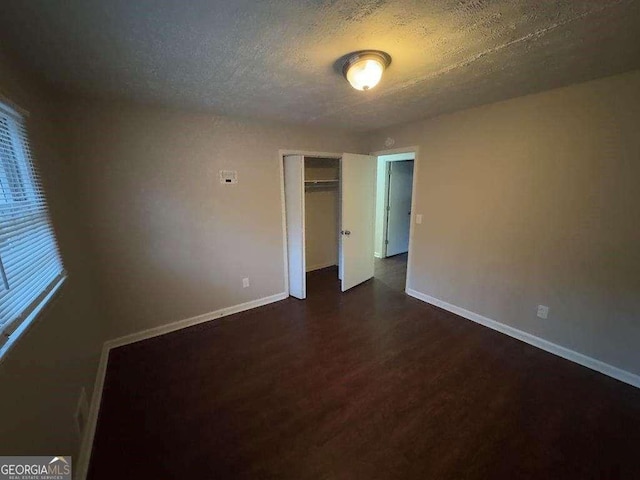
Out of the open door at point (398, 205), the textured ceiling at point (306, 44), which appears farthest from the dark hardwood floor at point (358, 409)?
the open door at point (398, 205)

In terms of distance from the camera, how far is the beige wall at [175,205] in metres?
2.28

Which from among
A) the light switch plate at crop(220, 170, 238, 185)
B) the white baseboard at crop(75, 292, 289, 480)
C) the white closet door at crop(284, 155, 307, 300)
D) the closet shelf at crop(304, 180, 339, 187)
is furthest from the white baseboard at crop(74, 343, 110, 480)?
the closet shelf at crop(304, 180, 339, 187)

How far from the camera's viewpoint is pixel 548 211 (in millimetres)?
2266

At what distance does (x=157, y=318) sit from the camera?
270cm

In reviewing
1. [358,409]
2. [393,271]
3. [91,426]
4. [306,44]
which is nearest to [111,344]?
[91,426]

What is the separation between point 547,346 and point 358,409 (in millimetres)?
1914

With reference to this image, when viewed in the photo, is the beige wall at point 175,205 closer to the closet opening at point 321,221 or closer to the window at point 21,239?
the window at point 21,239

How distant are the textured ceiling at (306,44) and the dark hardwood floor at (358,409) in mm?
2212

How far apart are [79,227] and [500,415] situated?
3.46 meters

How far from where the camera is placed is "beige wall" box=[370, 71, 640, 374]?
6.31 ft

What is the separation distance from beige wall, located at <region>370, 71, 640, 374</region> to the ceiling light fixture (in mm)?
1600

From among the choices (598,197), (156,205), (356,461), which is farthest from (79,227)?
(598,197)

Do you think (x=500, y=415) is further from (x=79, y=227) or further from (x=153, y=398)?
(x=79, y=227)

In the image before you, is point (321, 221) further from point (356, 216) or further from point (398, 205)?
point (398, 205)
